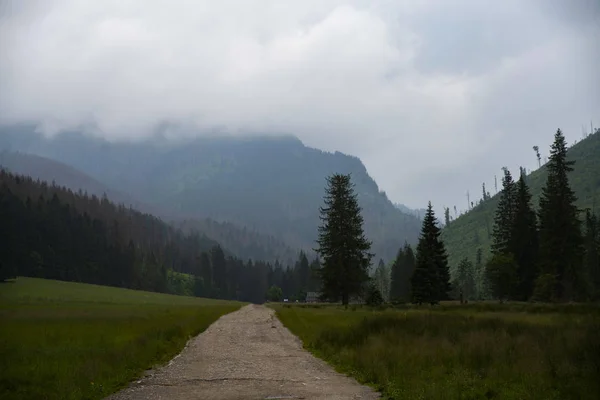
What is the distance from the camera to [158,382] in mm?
14867

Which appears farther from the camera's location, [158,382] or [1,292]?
[1,292]

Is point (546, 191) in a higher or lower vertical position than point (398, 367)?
higher

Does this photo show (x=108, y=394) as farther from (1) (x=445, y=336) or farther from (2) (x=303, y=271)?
(2) (x=303, y=271)

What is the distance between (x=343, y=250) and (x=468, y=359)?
45.0 metres

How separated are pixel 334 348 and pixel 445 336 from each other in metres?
4.83

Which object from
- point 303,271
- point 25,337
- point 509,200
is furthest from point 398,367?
point 303,271

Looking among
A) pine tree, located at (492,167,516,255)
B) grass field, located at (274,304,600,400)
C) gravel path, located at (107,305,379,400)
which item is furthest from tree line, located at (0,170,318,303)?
grass field, located at (274,304,600,400)

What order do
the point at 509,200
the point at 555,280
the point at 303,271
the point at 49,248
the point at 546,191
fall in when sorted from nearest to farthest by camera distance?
the point at 555,280
the point at 546,191
the point at 509,200
the point at 49,248
the point at 303,271

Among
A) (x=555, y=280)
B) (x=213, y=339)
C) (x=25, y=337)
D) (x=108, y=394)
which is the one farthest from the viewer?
(x=555, y=280)

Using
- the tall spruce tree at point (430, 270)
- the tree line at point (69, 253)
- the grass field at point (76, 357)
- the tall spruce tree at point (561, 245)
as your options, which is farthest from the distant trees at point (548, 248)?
the tree line at point (69, 253)

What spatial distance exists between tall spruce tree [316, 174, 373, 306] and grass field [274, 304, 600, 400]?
35.3m

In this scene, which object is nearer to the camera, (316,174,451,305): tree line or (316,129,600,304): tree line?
(316,129,600,304): tree line

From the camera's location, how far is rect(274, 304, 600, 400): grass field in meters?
11.9

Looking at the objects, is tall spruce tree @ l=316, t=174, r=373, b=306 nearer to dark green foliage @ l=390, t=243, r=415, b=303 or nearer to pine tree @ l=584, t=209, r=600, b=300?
pine tree @ l=584, t=209, r=600, b=300
